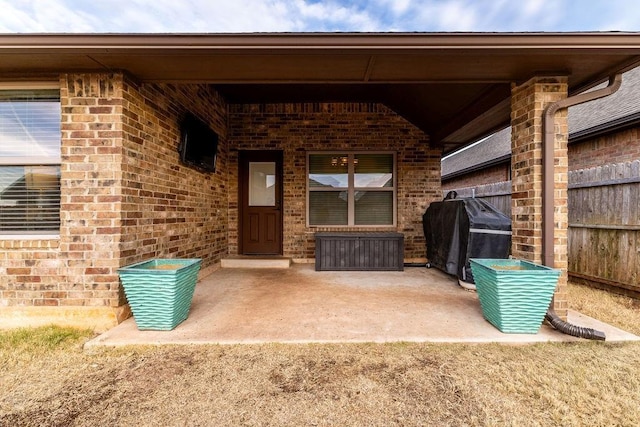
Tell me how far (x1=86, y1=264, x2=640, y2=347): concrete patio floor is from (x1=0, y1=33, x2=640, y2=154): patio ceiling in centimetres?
234

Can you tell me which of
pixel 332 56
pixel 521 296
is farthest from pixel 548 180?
pixel 332 56

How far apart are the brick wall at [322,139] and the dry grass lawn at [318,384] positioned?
3.51 metres

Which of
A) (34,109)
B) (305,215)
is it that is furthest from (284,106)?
(34,109)

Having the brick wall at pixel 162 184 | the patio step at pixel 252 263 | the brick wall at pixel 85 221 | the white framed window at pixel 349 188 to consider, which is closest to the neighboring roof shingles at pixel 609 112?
the white framed window at pixel 349 188

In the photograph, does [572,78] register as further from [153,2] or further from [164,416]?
[153,2]

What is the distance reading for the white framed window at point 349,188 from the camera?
5.52 m

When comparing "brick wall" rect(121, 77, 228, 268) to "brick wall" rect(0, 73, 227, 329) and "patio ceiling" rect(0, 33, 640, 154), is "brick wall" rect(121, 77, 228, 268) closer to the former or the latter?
"brick wall" rect(0, 73, 227, 329)

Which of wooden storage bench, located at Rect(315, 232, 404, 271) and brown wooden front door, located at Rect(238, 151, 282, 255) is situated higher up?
brown wooden front door, located at Rect(238, 151, 282, 255)

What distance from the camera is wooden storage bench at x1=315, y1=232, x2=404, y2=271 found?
470cm

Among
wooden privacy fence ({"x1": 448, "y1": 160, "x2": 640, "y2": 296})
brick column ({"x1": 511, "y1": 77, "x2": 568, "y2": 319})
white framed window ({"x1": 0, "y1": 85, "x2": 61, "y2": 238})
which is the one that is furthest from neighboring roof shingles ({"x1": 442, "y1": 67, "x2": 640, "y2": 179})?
white framed window ({"x1": 0, "y1": 85, "x2": 61, "y2": 238})

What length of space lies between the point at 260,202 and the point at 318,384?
4249mm

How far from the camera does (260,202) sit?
5.57 meters

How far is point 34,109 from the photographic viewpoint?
8.71 ft

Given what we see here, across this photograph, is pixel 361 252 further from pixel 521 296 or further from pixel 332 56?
pixel 332 56
